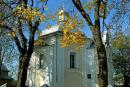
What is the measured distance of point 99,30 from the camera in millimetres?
17656

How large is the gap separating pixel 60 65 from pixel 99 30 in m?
23.2

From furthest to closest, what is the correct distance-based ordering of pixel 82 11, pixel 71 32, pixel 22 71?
pixel 22 71
pixel 71 32
pixel 82 11

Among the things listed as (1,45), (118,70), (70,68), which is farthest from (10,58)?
(118,70)

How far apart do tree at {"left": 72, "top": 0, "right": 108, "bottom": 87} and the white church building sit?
21.5 meters

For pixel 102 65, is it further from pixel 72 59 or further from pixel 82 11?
pixel 72 59

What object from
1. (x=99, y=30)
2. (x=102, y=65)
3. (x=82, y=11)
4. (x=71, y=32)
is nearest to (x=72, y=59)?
(x=71, y=32)

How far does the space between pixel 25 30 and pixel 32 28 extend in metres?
2.13

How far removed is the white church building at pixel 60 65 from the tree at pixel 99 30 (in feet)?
70.5

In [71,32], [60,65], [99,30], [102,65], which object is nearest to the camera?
[102,65]

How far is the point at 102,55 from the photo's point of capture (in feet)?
56.1

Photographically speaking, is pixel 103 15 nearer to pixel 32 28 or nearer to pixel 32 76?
pixel 32 28

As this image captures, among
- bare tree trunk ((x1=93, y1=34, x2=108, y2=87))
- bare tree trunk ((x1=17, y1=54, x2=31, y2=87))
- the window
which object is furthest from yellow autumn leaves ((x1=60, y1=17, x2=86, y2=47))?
the window

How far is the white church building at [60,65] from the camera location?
40.4 metres

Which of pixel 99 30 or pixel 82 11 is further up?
pixel 82 11
